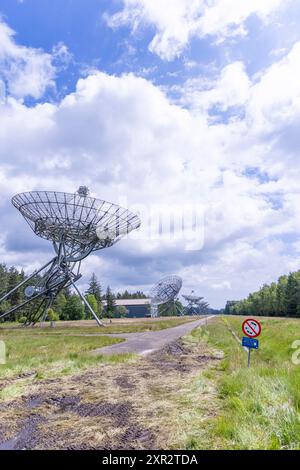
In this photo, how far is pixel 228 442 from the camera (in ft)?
15.7

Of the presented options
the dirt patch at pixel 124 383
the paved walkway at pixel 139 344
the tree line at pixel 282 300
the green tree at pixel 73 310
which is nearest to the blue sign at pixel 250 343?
the dirt patch at pixel 124 383

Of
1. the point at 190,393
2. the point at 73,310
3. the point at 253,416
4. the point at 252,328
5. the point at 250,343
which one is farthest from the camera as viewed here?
the point at 73,310

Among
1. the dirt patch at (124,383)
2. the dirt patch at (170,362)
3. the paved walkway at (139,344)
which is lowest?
the paved walkway at (139,344)

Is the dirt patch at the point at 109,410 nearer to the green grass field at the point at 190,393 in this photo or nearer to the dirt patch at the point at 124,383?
the green grass field at the point at 190,393

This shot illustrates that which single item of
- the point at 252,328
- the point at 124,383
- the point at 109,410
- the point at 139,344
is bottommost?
the point at 139,344

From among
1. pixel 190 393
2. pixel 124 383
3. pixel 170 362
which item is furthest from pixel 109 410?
pixel 170 362

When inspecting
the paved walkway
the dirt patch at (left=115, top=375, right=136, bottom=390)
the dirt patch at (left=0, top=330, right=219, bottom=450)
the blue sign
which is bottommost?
the paved walkway

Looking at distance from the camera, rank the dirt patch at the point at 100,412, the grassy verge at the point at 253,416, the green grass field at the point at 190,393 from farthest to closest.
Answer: the dirt patch at the point at 100,412 < the green grass field at the point at 190,393 < the grassy verge at the point at 253,416

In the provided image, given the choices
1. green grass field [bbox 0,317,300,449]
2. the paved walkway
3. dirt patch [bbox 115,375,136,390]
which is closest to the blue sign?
green grass field [bbox 0,317,300,449]

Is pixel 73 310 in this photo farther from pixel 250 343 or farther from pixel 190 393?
pixel 190 393

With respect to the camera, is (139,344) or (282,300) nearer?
(139,344)

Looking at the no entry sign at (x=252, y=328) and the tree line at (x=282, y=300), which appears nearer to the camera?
the no entry sign at (x=252, y=328)

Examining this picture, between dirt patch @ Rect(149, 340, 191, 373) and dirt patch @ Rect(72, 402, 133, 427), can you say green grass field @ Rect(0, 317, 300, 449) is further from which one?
dirt patch @ Rect(72, 402, 133, 427)
